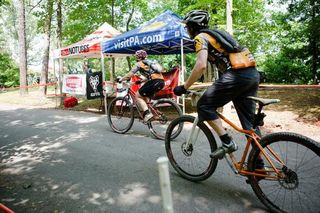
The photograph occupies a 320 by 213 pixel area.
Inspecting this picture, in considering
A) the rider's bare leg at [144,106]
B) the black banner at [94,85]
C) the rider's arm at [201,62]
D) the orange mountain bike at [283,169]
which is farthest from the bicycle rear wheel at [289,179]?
the black banner at [94,85]

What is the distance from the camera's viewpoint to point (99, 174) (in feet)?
15.1

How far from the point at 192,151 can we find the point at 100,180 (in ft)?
4.71

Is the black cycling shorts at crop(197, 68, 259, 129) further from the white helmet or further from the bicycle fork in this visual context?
the white helmet

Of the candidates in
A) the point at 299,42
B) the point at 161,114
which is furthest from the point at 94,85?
the point at 299,42

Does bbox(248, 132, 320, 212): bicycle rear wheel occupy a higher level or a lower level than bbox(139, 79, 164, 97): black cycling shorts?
lower

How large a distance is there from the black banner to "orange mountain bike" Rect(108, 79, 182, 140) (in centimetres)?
458

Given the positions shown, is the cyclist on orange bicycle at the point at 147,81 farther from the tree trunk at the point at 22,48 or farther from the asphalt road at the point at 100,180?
the tree trunk at the point at 22,48

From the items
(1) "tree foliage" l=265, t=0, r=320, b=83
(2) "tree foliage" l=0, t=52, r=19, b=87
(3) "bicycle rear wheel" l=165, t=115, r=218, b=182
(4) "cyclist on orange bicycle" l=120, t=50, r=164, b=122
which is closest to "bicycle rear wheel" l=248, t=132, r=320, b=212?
(3) "bicycle rear wheel" l=165, t=115, r=218, b=182

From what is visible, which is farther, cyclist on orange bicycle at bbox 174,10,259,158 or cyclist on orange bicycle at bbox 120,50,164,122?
cyclist on orange bicycle at bbox 120,50,164,122

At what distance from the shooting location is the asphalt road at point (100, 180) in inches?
138

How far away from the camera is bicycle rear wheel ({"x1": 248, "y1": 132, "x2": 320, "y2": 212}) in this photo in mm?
3049

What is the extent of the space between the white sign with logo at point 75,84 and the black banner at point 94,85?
29 cm

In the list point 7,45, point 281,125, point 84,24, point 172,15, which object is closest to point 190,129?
point 281,125

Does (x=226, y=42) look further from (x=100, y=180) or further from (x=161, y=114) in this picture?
(x=161, y=114)
